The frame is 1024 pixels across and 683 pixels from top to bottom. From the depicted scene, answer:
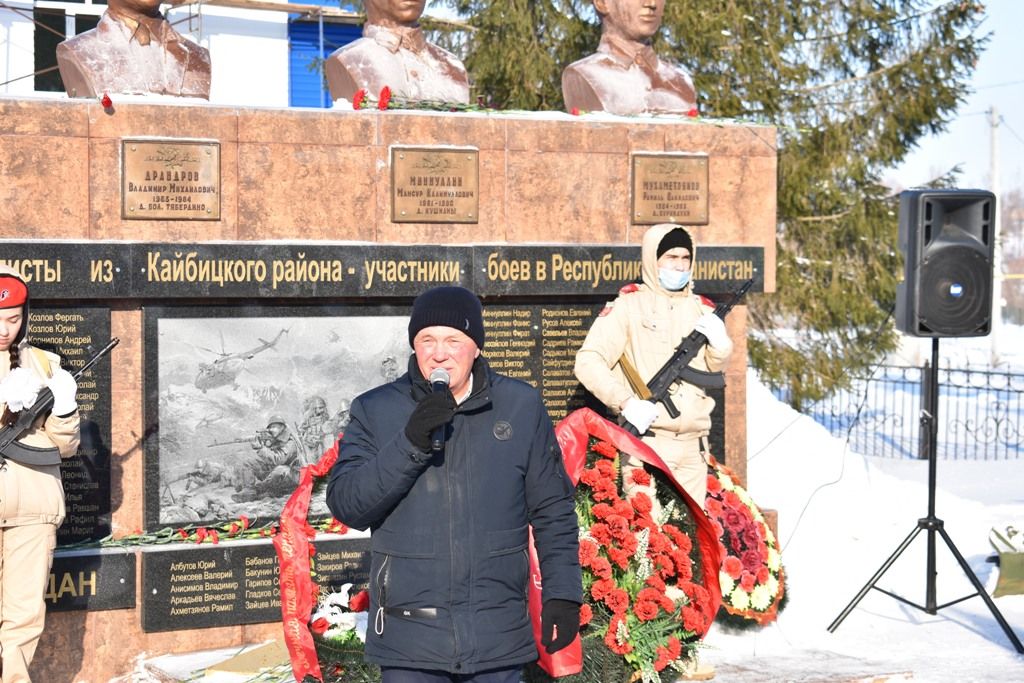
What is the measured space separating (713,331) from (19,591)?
3.53 m

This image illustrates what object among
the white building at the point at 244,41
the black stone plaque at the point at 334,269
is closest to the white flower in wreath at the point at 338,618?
the black stone plaque at the point at 334,269

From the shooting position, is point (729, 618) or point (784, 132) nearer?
point (729, 618)

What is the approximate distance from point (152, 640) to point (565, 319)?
2957mm

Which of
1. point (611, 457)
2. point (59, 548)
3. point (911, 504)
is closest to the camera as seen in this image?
point (611, 457)

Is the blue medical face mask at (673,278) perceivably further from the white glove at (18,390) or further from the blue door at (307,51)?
the blue door at (307,51)

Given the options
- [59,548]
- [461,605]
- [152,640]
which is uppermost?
[461,605]

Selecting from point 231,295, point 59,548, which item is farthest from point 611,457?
point 59,548

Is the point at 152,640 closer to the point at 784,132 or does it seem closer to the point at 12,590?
the point at 12,590

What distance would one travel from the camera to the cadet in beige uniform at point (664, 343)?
713 centimetres

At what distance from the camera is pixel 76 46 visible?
24.9ft

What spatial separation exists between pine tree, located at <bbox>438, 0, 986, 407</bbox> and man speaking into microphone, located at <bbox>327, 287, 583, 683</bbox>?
11795 mm

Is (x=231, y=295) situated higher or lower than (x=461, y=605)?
higher

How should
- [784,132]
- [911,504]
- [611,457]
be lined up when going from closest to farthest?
1. [611,457]
2. [911,504]
3. [784,132]

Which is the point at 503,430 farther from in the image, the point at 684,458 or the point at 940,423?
the point at 940,423
